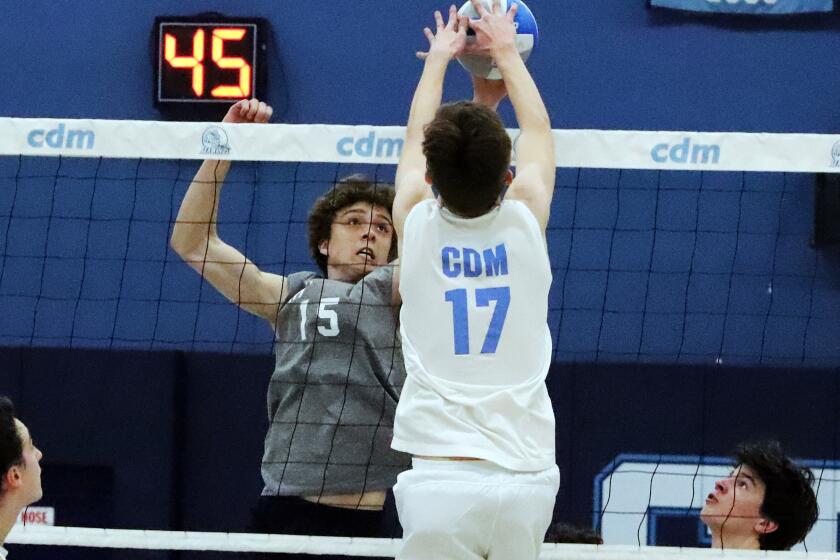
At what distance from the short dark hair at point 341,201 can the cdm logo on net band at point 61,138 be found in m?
0.69

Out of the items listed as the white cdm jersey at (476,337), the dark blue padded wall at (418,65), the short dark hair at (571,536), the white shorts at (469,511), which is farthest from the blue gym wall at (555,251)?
the white shorts at (469,511)

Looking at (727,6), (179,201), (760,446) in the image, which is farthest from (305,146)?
(727,6)

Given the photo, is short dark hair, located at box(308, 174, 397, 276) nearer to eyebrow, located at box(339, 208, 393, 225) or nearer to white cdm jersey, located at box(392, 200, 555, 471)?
eyebrow, located at box(339, 208, 393, 225)

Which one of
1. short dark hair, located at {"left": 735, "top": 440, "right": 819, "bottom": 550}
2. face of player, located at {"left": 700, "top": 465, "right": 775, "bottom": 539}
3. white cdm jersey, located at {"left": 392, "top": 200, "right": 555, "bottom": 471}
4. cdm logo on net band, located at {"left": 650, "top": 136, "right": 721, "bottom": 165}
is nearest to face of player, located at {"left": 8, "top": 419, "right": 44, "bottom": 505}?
white cdm jersey, located at {"left": 392, "top": 200, "right": 555, "bottom": 471}

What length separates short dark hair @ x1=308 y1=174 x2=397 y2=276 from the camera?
457 centimetres

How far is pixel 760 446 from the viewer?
4.74 meters

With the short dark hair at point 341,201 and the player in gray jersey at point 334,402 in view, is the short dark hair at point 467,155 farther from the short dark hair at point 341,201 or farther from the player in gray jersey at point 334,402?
the short dark hair at point 341,201

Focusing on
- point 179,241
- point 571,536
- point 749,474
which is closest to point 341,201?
point 179,241

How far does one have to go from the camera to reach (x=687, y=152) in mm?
4359

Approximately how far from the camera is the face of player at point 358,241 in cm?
452

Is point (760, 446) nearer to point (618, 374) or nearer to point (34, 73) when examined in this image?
point (618, 374)

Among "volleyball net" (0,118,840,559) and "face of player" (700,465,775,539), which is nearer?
"face of player" (700,465,775,539)

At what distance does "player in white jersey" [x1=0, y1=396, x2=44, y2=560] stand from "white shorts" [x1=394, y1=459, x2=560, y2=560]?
0.84 meters

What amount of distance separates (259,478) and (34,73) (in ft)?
6.94
